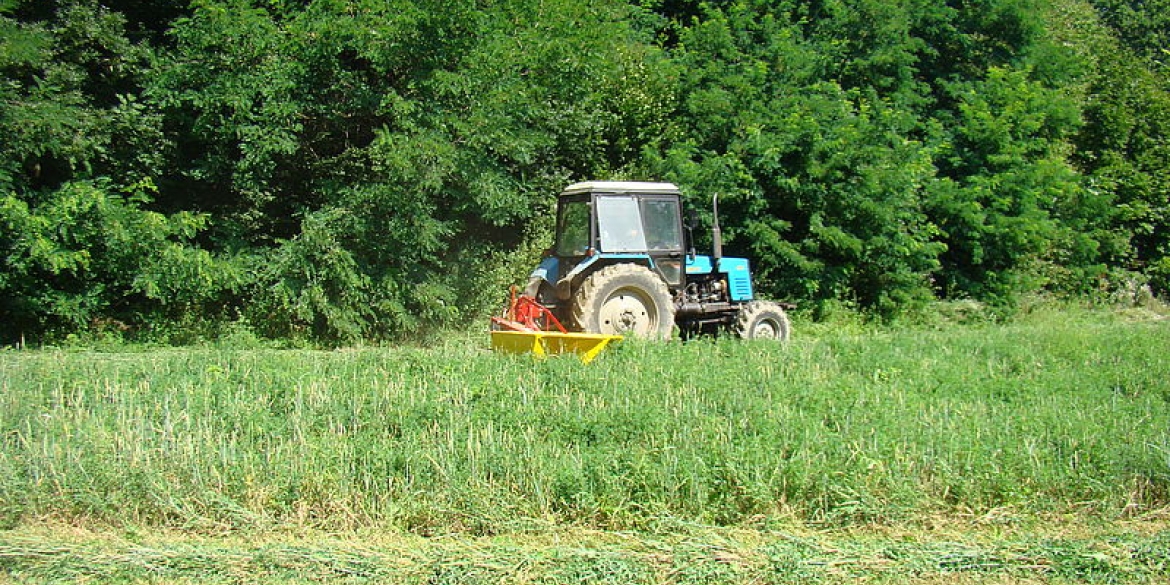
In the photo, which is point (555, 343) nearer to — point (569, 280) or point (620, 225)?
point (569, 280)

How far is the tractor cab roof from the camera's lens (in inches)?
451

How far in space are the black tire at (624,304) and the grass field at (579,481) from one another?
278 centimetres

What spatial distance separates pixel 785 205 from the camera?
52.5 ft

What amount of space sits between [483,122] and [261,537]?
887cm

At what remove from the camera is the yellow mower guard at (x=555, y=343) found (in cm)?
929

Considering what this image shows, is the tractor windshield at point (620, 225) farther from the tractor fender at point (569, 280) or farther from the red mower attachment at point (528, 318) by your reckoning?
the red mower attachment at point (528, 318)

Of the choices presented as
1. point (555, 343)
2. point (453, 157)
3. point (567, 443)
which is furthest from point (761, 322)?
point (567, 443)

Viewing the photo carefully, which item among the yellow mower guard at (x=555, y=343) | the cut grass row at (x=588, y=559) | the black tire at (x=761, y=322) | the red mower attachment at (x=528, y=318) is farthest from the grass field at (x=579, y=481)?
the black tire at (x=761, y=322)

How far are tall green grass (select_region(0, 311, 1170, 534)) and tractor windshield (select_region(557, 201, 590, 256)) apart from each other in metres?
3.02

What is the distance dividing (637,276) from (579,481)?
19.2 ft

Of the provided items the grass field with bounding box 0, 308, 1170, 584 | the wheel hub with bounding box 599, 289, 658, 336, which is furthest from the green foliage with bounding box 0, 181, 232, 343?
the wheel hub with bounding box 599, 289, 658, 336

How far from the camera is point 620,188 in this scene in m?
11.5

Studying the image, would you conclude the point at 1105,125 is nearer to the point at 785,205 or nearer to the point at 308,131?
the point at 785,205

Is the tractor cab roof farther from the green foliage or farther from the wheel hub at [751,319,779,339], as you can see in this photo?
the green foliage
